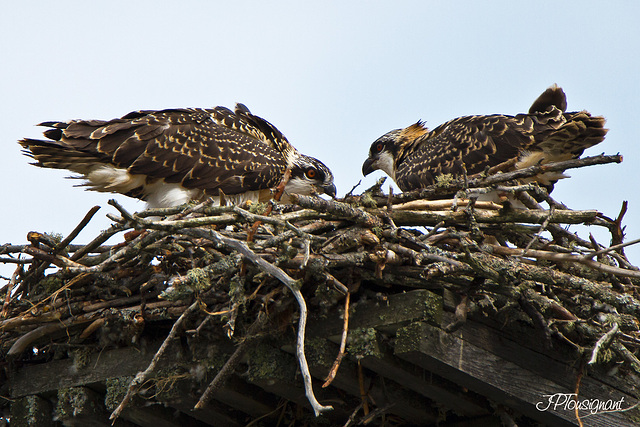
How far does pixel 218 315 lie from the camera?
330cm

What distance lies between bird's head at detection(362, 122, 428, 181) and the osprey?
1.63 metres

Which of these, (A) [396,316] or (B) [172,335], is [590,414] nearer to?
(A) [396,316]

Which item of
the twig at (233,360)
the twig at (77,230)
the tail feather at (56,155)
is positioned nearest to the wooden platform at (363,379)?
the twig at (233,360)

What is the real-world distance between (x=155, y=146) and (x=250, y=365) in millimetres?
2503

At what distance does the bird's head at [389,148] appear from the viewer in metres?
7.15

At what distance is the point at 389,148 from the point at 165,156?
8.85 feet

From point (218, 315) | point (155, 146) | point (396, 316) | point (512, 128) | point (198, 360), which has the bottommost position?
point (198, 360)

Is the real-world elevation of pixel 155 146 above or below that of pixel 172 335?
above

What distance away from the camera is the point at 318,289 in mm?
3189

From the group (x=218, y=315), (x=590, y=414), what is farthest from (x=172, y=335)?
(x=590, y=414)

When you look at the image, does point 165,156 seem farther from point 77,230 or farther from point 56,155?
point 77,230

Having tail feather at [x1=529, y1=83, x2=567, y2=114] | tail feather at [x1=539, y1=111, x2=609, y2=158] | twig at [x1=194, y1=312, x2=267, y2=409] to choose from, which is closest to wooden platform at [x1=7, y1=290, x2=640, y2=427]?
twig at [x1=194, y1=312, x2=267, y2=409]

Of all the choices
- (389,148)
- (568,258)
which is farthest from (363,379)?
(389,148)

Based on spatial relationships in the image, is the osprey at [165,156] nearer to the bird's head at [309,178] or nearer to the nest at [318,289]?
the bird's head at [309,178]
